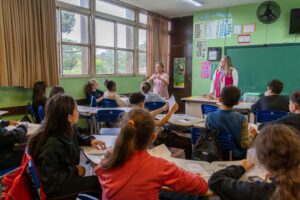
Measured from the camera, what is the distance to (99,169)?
1.35 m

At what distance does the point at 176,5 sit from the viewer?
6.73 metres

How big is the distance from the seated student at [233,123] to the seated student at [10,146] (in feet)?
5.74

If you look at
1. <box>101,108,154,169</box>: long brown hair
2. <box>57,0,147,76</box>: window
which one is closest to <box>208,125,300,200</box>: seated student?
<box>101,108,154,169</box>: long brown hair

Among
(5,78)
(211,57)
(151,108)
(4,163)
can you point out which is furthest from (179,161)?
(211,57)

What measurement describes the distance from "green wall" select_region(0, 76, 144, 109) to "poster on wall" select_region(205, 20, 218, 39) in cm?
221

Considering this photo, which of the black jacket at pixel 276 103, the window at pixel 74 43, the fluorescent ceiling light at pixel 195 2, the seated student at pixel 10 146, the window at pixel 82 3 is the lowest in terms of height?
the seated student at pixel 10 146

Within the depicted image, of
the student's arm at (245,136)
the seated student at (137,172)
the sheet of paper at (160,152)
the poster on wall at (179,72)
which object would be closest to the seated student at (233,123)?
the student's arm at (245,136)

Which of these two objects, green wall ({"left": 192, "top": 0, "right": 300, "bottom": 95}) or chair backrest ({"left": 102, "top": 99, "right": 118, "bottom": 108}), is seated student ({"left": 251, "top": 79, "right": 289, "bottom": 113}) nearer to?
chair backrest ({"left": 102, "top": 99, "right": 118, "bottom": 108})

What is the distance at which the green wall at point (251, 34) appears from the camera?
6.08 m

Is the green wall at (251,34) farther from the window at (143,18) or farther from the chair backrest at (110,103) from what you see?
the chair backrest at (110,103)

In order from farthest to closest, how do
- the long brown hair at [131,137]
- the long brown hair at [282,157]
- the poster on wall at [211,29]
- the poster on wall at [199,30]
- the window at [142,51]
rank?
the poster on wall at [199,30] → the window at [142,51] → the poster on wall at [211,29] → the long brown hair at [131,137] → the long brown hair at [282,157]

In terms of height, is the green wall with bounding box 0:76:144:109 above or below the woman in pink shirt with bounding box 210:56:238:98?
below

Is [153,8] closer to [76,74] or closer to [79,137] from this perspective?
[76,74]

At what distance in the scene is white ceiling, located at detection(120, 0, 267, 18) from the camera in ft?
20.9
